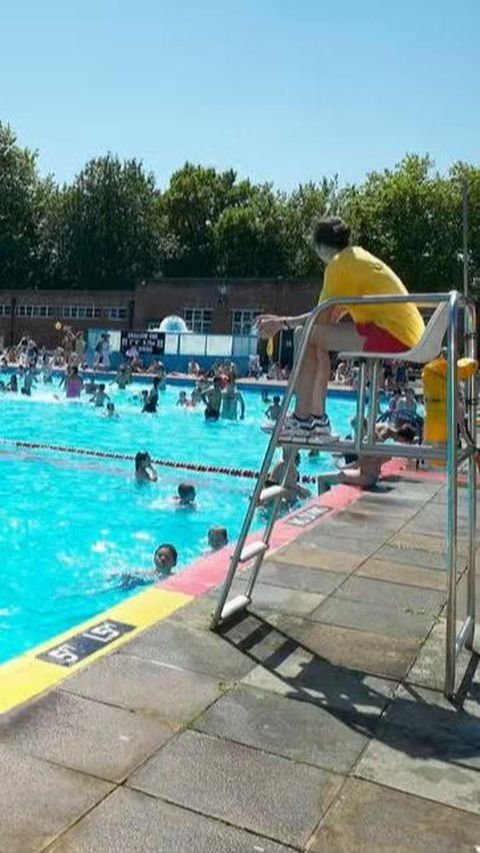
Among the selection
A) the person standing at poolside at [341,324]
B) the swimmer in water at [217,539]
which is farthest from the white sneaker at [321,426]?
the swimmer in water at [217,539]

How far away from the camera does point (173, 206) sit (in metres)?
58.7

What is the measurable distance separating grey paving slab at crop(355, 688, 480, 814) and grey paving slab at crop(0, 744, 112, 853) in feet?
3.41

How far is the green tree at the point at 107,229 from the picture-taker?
55656mm

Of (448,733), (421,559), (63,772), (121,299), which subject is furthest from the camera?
(121,299)

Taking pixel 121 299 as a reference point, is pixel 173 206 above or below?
above

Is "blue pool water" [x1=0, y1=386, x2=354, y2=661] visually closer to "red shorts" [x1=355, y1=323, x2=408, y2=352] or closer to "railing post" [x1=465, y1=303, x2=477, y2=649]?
"railing post" [x1=465, y1=303, x2=477, y2=649]

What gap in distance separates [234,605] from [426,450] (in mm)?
1463

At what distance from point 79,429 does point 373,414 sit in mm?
17831

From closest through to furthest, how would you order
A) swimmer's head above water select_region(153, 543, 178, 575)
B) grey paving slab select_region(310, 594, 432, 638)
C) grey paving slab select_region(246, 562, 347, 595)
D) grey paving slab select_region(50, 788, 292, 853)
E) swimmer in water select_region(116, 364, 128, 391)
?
grey paving slab select_region(50, 788, 292, 853) < grey paving slab select_region(310, 594, 432, 638) < grey paving slab select_region(246, 562, 347, 595) < swimmer's head above water select_region(153, 543, 178, 575) < swimmer in water select_region(116, 364, 128, 391)

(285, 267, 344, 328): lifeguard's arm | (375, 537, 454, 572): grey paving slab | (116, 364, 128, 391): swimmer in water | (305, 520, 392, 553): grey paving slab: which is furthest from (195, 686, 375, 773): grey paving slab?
(116, 364, 128, 391): swimmer in water

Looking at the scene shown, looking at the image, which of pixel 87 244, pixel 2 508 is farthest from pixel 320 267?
pixel 2 508

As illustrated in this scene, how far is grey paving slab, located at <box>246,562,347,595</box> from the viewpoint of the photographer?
5.19m

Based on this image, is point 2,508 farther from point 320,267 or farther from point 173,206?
point 173,206

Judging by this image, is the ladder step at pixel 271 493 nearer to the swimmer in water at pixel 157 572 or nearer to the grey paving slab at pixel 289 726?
the grey paving slab at pixel 289 726
